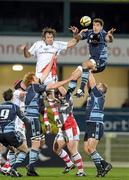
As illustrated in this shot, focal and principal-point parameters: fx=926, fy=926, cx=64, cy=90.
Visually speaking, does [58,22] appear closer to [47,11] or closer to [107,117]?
[47,11]

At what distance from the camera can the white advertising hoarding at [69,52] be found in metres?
31.8

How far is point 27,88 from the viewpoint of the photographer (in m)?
18.4

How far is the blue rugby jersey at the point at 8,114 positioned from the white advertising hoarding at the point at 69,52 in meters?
14.3

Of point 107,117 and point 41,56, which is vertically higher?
point 41,56

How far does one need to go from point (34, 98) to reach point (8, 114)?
2.00 feet

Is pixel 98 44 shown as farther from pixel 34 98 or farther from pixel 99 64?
pixel 34 98

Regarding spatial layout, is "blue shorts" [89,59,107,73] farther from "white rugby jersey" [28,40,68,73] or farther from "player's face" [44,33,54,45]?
"player's face" [44,33,54,45]

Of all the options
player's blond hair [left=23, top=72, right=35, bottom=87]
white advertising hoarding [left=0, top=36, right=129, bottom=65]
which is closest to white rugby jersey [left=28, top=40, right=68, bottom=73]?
player's blond hair [left=23, top=72, right=35, bottom=87]

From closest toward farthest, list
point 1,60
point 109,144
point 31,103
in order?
1. point 31,103
2. point 109,144
3. point 1,60

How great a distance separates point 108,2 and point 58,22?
189cm

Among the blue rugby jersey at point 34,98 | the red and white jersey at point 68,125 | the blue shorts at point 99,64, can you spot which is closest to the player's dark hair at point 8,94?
the blue rugby jersey at point 34,98

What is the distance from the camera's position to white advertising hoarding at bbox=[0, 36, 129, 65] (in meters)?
31.8

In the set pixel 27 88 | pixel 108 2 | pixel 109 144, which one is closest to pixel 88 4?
pixel 108 2

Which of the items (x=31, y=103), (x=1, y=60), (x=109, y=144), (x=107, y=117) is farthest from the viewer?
(x=1, y=60)
